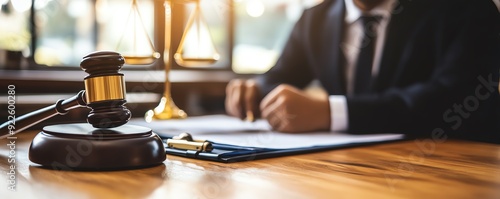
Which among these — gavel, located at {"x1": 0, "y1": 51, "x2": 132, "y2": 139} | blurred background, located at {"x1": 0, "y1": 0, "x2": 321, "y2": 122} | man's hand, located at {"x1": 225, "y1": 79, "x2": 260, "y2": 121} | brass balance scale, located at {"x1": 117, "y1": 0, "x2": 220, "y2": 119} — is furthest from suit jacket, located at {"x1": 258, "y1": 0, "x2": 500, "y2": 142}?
gavel, located at {"x1": 0, "y1": 51, "x2": 132, "y2": 139}

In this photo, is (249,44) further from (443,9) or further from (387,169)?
(387,169)

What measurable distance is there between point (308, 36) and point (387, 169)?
117 centimetres

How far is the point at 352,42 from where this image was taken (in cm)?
180

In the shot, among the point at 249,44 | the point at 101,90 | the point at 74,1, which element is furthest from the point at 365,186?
the point at 249,44

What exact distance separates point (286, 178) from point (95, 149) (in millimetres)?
272

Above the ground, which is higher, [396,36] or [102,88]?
[396,36]

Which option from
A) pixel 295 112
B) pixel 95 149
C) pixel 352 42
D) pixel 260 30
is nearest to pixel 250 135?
pixel 295 112

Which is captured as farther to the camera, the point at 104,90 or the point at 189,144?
the point at 189,144

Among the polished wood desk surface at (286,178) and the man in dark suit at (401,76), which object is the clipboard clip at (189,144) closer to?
the polished wood desk surface at (286,178)

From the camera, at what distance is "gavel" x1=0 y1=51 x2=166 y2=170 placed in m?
0.78

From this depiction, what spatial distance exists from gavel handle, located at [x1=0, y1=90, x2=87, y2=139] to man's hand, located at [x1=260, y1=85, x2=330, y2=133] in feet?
1.94

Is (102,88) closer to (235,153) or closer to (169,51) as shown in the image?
(235,153)

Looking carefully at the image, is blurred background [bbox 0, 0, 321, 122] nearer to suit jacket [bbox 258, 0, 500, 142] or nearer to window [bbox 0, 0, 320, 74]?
window [bbox 0, 0, 320, 74]

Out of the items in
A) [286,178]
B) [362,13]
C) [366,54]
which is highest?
[362,13]
